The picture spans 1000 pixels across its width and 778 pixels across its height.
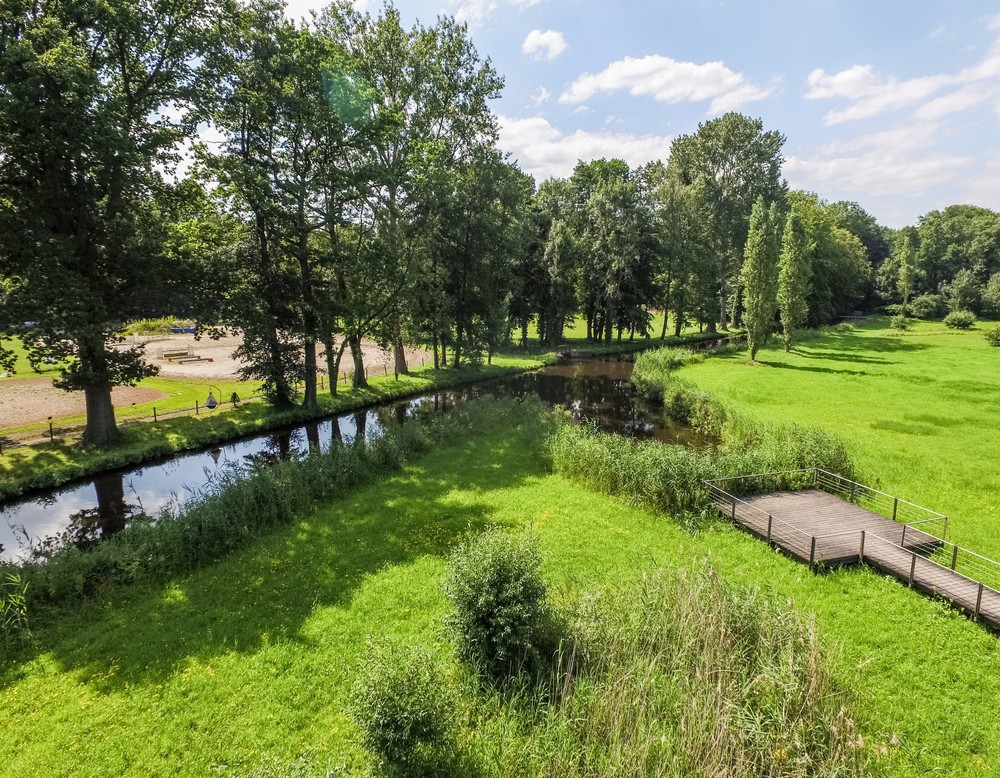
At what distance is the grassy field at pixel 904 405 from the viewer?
1886 centimetres

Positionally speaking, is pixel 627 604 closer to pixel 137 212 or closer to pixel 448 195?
pixel 137 212

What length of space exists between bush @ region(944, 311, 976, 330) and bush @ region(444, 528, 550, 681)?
92631 mm

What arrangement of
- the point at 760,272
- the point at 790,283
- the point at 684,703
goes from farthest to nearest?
the point at 790,283 → the point at 760,272 → the point at 684,703

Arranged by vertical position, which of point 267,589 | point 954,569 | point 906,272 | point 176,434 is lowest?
point 954,569

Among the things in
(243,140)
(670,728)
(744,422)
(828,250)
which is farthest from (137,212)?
(828,250)

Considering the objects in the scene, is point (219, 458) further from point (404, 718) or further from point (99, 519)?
point (404, 718)

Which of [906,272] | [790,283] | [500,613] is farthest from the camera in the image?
[906,272]

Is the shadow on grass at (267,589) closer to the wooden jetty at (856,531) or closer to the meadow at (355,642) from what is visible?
the meadow at (355,642)

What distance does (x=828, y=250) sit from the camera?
3098 inches

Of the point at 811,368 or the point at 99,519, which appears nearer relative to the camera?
the point at 99,519

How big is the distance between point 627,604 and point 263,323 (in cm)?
2632

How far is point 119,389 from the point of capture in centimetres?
3822

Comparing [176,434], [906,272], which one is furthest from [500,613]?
[906,272]

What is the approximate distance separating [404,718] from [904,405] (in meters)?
36.0
